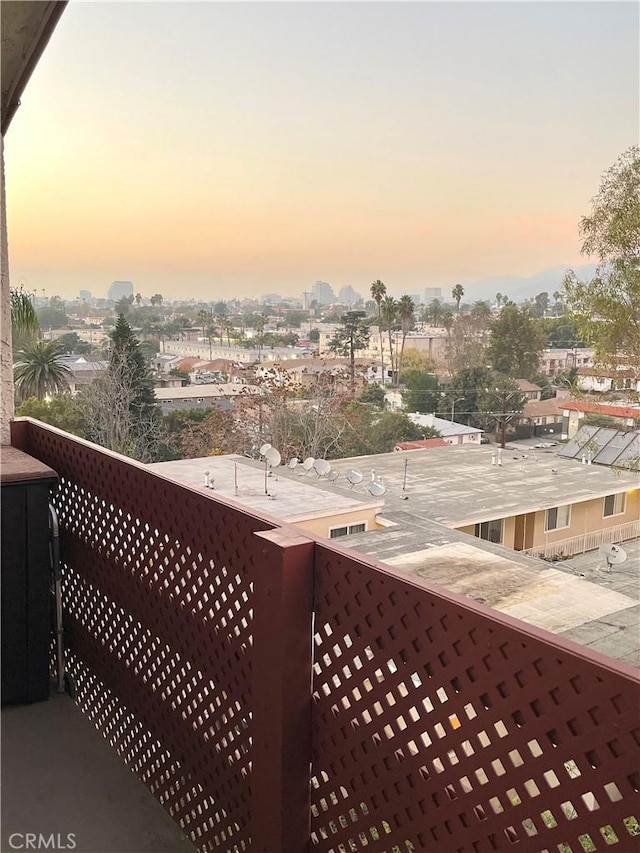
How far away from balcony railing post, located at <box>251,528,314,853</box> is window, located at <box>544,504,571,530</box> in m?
16.0

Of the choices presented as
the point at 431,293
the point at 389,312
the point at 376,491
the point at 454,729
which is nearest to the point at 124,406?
the point at 376,491

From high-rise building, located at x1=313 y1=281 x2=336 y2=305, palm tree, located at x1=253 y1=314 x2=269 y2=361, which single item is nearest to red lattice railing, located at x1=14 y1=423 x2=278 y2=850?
palm tree, located at x1=253 y1=314 x2=269 y2=361

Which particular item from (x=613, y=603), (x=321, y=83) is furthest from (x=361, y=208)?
(x=613, y=603)

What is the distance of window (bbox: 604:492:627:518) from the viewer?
1794 centimetres

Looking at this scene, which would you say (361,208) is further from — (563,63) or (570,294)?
(570,294)

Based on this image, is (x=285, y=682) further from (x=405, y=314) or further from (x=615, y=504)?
(x=405, y=314)

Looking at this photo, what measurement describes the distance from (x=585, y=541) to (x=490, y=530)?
13.1 ft

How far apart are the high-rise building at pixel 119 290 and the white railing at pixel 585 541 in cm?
2132

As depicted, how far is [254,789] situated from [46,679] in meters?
1.43

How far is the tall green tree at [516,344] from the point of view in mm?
32344

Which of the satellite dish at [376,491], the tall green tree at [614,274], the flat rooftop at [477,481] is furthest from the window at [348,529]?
the tall green tree at [614,274]

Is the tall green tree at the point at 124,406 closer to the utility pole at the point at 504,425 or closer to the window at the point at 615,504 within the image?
the utility pole at the point at 504,425

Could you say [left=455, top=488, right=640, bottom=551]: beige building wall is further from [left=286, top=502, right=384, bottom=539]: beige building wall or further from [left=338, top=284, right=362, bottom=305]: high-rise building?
[left=338, top=284, right=362, bottom=305]: high-rise building

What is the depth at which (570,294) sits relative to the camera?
13867 mm
